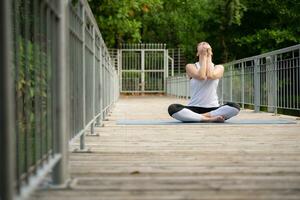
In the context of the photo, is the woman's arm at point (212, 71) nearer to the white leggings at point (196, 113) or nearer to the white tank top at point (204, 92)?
the white tank top at point (204, 92)

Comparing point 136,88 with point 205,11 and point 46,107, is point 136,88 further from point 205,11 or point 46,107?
point 46,107

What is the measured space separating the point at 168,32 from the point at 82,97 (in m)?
40.6

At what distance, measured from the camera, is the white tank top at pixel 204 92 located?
30.9 feet

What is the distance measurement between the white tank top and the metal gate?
26507 millimetres

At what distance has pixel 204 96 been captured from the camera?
950 centimetres

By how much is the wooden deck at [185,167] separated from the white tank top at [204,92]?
6.39ft

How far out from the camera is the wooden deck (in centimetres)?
333

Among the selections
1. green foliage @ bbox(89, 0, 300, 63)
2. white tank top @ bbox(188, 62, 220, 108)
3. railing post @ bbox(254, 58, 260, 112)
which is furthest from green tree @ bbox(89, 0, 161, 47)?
green foliage @ bbox(89, 0, 300, 63)

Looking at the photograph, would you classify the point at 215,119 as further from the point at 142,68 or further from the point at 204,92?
the point at 142,68

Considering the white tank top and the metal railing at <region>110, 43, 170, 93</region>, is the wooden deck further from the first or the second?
the metal railing at <region>110, 43, 170, 93</region>

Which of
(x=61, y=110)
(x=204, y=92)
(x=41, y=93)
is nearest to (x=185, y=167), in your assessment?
(x=61, y=110)

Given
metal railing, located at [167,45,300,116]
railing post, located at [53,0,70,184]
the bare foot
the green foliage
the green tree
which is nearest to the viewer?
railing post, located at [53,0,70,184]

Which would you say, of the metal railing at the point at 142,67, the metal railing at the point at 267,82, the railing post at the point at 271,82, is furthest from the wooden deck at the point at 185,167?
the metal railing at the point at 142,67

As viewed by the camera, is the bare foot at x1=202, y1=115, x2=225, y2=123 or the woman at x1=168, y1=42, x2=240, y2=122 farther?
the bare foot at x1=202, y1=115, x2=225, y2=123
